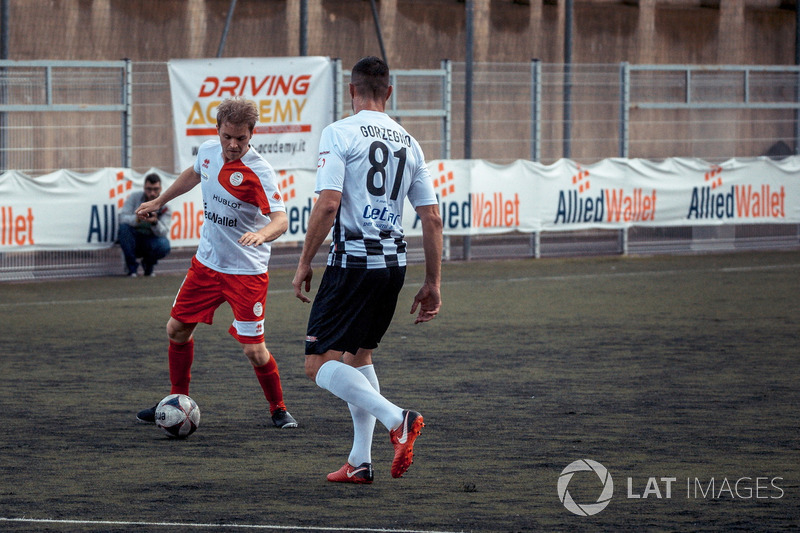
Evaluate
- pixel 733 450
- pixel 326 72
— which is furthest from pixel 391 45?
pixel 733 450

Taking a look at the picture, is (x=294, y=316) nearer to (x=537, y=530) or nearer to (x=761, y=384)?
(x=761, y=384)

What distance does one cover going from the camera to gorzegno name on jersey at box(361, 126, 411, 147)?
19.8 feet

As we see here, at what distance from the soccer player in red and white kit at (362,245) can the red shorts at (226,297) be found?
4.58 feet

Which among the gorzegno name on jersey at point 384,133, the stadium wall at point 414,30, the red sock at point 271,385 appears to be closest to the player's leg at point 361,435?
the gorzegno name on jersey at point 384,133

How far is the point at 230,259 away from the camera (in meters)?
7.54

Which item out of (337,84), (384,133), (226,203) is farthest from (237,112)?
(337,84)

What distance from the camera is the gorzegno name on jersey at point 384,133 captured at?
6.04m

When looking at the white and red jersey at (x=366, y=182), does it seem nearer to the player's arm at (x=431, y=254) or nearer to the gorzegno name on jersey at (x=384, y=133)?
the gorzegno name on jersey at (x=384, y=133)

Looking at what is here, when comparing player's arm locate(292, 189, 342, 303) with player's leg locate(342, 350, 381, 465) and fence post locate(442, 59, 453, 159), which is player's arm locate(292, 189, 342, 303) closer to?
player's leg locate(342, 350, 381, 465)

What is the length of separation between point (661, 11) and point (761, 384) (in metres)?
19.1

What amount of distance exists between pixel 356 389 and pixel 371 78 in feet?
4.50

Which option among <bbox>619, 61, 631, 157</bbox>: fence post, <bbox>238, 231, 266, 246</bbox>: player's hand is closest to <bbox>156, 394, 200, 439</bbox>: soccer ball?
<bbox>238, 231, 266, 246</bbox>: player's hand

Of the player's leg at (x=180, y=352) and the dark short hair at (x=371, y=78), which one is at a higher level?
the dark short hair at (x=371, y=78)

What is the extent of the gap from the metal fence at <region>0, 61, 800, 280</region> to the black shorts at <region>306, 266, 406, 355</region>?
1052 cm
